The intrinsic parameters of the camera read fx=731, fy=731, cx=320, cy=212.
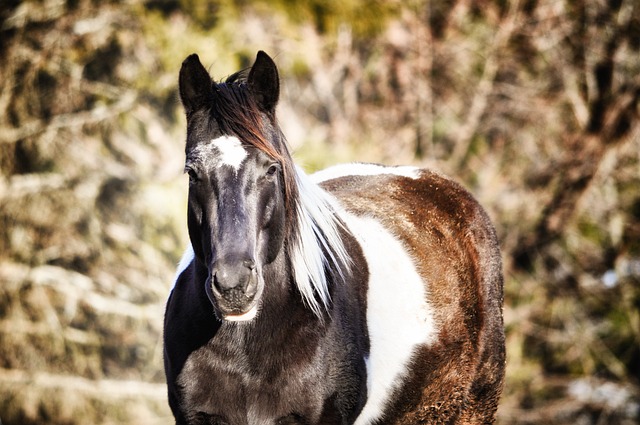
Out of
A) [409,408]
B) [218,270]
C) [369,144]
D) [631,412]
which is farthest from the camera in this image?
[369,144]

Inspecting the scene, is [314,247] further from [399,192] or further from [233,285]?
[399,192]

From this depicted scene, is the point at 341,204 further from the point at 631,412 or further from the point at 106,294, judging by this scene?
the point at 631,412

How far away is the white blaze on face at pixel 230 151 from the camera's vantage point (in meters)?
2.92

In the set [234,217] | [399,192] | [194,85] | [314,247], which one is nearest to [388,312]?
[314,247]

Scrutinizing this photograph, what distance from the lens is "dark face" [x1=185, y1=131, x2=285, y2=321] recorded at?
270cm

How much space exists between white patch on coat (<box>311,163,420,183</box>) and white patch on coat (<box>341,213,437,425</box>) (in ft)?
2.15

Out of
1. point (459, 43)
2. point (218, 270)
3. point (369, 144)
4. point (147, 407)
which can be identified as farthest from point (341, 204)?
point (459, 43)

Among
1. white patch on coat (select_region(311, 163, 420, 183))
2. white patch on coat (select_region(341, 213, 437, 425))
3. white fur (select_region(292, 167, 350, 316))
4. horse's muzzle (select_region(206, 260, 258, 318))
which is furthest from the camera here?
white patch on coat (select_region(311, 163, 420, 183))

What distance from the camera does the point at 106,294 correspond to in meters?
11.7

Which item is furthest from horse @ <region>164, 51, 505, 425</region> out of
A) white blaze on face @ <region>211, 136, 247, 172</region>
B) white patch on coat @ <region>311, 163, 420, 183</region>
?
white patch on coat @ <region>311, 163, 420, 183</region>

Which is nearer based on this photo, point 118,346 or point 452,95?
point 118,346

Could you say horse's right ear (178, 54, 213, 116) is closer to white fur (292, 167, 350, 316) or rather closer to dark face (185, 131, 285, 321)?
dark face (185, 131, 285, 321)

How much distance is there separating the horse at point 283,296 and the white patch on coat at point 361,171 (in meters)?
0.49

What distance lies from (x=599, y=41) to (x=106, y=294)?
9.58m
